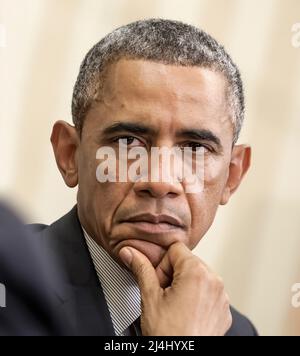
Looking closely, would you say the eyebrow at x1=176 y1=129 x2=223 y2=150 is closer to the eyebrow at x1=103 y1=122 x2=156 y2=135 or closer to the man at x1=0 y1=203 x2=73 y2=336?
the eyebrow at x1=103 y1=122 x2=156 y2=135

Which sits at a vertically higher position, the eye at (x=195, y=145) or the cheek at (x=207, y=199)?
the eye at (x=195, y=145)

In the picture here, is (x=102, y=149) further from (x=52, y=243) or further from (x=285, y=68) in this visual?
(x=285, y=68)

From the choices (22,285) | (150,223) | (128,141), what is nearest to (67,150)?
(128,141)

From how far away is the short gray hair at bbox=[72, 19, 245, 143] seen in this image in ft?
3.58

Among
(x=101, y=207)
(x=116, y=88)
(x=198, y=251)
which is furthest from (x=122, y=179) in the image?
(x=198, y=251)

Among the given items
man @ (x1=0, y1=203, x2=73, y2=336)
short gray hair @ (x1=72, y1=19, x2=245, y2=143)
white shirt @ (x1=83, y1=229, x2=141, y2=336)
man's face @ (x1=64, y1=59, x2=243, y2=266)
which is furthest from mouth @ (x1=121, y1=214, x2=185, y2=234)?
man @ (x1=0, y1=203, x2=73, y2=336)

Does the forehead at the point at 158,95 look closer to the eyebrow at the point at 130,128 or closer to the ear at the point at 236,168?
the eyebrow at the point at 130,128

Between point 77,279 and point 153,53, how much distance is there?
0.46 m

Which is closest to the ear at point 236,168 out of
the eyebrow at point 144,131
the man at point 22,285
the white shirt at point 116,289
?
the eyebrow at point 144,131

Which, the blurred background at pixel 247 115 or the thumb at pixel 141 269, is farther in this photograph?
the blurred background at pixel 247 115

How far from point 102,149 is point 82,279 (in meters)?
0.25

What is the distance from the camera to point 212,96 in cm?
111

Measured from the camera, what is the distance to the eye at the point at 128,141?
1088mm

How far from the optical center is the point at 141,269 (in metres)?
1.03
